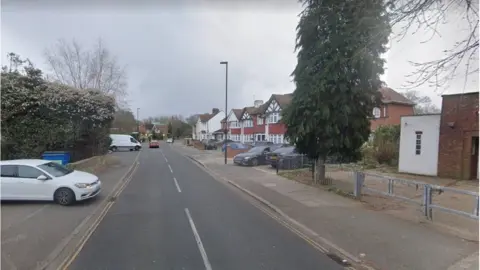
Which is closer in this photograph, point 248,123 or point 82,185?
point 82,185

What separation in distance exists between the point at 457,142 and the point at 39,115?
22608 millimetres

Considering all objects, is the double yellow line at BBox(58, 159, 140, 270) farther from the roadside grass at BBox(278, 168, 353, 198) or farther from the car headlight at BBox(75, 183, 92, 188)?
the roadside grass at BBox(278, 168, 353, 198)

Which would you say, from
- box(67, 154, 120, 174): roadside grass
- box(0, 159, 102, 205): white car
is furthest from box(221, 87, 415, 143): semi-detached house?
box(0, 159, 102, 205): white car

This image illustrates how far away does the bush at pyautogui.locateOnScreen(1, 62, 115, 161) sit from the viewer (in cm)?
1698

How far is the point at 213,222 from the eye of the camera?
8.30m

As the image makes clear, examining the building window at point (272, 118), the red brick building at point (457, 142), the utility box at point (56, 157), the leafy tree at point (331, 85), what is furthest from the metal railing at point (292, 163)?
the building window at point (272, 118)

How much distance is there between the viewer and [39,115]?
17875 millimetres

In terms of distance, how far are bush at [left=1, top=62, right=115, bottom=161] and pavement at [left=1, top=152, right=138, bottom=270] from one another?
28.1 feet

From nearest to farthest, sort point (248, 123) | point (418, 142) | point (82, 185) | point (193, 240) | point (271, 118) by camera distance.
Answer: point (193, 240), point (82, 185), point (418, 142), point (271, 118), point (248, 123)

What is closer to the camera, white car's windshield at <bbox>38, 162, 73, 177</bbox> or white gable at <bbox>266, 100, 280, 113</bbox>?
white car's windshield at <bbox>38, 162, 73, 177</bbox>

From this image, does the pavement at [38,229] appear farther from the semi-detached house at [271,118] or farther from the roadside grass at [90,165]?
the semi-detached house at [271,118]

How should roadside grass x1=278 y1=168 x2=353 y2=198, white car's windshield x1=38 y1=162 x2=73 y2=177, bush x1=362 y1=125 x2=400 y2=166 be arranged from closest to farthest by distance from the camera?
1. white car's windshield x1=38 y1=162 x2=73 y2=177
2. roadside grass x1=278 y1=168 x2=353 y2=198
3. bush x1=362 y1=125 x2=400 y2=166

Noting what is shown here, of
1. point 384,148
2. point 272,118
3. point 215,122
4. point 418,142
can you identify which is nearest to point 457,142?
point 418,142

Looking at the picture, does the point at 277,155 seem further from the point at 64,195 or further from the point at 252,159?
the point at 64,195
